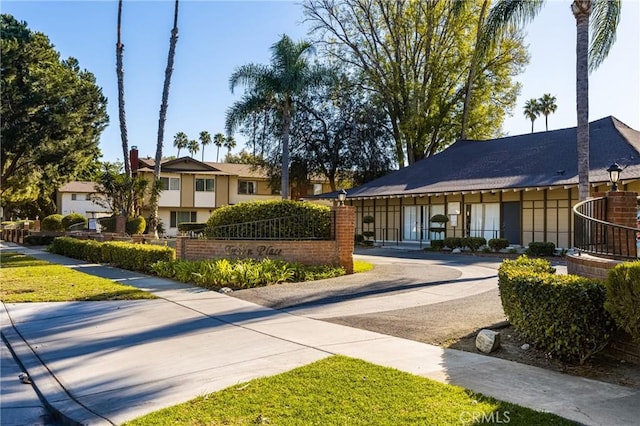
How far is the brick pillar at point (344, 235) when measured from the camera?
13828 millimetres

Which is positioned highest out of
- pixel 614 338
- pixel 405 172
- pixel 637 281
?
pixel 405 172

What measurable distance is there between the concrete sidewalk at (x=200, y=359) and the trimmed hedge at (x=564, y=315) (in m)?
0.46

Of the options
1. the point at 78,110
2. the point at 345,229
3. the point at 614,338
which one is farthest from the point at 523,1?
the point at 78,110

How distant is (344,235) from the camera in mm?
13945

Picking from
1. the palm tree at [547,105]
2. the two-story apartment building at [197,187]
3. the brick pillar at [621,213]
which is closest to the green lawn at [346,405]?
the brick pillar at [621,213]

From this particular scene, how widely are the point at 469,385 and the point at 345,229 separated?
29.7 ft

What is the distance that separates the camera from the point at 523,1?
13320 millimetres

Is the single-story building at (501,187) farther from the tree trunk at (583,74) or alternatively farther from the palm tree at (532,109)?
the palm tree at (532,109)

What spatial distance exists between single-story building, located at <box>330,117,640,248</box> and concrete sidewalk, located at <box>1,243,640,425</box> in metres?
16.0

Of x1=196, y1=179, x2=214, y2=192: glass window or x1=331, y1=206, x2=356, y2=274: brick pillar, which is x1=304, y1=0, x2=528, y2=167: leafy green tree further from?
x1=331, y1=206, x2=356, y2=274: brick pillar

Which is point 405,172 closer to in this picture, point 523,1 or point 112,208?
Result: point 112,208

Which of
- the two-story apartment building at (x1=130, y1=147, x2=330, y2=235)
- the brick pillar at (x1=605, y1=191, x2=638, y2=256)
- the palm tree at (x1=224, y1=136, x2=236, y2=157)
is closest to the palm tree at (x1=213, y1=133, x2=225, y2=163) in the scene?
the palm tree at (x1=224, y1=136, x2=236, y2=157)

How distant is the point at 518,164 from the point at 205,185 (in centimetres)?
2603

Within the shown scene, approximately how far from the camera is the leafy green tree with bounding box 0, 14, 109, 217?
29.4 meters
